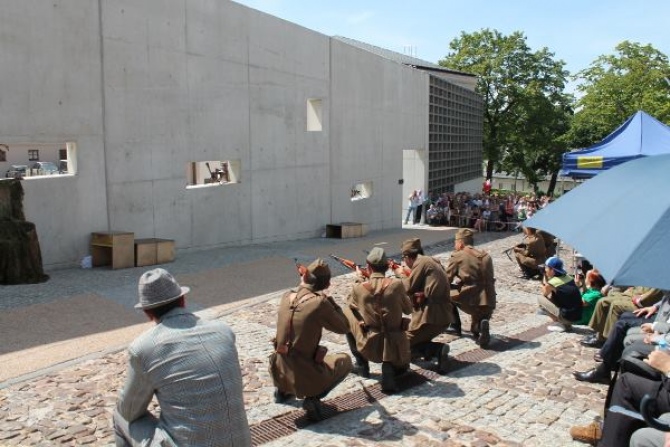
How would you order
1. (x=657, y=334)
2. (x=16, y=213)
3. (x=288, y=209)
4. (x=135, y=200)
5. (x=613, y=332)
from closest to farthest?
(x=657, y=334), (x=613, y=332), (x=16, y=213), (x=135, y=200), (x=288, y=209)

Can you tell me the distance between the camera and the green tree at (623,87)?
1294 inches

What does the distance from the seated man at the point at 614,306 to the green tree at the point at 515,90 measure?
33.9 metres

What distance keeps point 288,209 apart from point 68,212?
648 centimetres

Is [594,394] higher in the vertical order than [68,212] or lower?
lower

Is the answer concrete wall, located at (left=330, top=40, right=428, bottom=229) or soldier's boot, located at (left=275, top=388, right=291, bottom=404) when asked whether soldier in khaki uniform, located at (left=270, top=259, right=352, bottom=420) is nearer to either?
soldier's boot, located at (left=275, top=388, right=291, bottom=404)

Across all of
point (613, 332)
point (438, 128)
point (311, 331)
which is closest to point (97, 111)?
point (311, 331)

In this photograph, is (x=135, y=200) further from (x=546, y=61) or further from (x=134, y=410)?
(x=546, y=61)

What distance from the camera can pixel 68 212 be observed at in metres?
11.2

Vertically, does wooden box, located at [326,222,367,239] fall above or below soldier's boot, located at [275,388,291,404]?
above

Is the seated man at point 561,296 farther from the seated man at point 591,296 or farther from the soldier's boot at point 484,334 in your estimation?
the soldier's boot at point 484,334

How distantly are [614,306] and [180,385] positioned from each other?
17.9 ft

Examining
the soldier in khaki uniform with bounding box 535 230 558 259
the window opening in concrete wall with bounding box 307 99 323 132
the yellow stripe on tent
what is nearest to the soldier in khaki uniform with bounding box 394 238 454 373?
the yellow stripe on tent

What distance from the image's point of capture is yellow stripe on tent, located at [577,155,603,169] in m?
11.1

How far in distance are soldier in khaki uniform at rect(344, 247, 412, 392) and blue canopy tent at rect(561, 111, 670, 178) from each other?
247 inches
